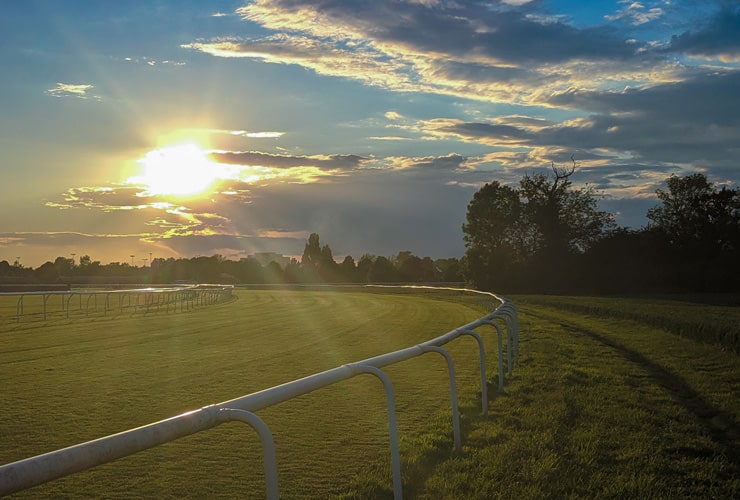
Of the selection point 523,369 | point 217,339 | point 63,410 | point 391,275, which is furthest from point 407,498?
point 391,275

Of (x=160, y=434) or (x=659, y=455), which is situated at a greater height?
(x=160, y=434)

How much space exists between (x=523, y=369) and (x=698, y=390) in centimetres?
265

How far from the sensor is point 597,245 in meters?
65.1

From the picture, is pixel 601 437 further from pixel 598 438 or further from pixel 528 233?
pixel 528 233

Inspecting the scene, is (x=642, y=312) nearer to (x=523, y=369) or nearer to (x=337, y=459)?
(x=523, y=369)

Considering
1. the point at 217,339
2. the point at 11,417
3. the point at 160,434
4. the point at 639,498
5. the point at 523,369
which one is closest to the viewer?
the point at 160,434

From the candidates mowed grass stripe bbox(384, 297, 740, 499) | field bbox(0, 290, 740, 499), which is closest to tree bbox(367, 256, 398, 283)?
field bbox(0, 290, 740, 499)

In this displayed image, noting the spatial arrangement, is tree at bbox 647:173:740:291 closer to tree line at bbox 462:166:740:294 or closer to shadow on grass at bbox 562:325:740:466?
tree line at bbox 462:166:740:294

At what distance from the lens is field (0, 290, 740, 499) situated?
5.37 m

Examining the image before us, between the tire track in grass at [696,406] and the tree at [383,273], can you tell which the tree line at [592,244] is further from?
the tire track in grass at [696,406]

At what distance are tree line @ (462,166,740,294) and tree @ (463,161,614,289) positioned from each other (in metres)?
0.09

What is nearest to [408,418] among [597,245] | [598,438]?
[598,438]

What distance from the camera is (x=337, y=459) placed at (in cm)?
617

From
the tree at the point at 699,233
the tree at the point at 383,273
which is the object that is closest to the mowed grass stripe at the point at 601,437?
the tree at the point at 699,233
